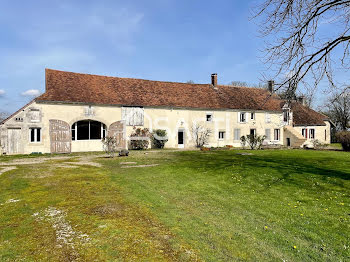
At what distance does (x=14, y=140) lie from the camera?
19000 millimetres

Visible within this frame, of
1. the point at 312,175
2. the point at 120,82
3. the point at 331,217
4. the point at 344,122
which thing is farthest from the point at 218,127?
the point at 344,122

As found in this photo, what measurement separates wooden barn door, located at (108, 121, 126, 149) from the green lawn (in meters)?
13.5

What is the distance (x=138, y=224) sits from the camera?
4703 mm

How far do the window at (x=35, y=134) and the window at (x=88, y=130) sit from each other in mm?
2751

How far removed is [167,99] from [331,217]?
70.9 ft

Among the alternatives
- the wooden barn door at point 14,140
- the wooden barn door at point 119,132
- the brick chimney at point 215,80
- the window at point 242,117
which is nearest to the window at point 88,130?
the wooden barn door at point 119,132

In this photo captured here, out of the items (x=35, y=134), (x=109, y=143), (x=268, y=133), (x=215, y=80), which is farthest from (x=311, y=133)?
(x=35, y=134)

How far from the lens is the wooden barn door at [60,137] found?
66.4 feet

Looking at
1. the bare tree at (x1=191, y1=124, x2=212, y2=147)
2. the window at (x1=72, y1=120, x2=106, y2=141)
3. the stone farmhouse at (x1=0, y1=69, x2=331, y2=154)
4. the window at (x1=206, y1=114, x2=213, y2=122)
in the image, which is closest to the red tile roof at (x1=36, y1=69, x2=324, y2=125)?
the stone farmhouse at (x1=0, y1=69, x2=331, y2=154)

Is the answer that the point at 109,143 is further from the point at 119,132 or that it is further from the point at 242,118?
the point at 242,118

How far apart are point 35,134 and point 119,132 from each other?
7105 mm

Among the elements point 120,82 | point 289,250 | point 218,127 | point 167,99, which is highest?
point 120,82

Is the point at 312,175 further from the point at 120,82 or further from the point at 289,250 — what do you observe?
the point at 120,82

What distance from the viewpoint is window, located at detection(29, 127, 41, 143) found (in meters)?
19.7
